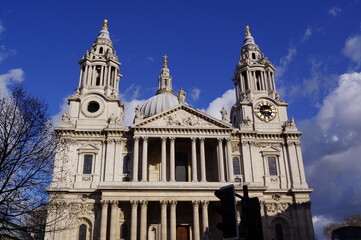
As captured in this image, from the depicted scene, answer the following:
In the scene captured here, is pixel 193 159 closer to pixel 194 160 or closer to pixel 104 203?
pixel 194 160

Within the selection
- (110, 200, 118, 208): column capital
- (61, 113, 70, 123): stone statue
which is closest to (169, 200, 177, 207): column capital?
(110, 200, 118, 208): column capital

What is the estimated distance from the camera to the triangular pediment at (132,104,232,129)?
41.6 meters

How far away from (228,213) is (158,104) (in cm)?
5530

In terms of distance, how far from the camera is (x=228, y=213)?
277 inches

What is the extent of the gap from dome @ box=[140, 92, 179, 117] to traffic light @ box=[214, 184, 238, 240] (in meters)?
53.1

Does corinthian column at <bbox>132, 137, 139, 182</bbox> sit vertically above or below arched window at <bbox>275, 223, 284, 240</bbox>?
above

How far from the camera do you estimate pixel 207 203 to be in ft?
119

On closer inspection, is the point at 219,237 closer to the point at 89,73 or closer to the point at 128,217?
the point at 128,217

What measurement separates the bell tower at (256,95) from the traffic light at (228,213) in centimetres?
3774

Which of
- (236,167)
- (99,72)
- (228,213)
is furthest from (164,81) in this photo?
(228,213)

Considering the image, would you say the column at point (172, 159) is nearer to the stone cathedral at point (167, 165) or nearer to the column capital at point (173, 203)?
the stone cathedral at point (167, 165)

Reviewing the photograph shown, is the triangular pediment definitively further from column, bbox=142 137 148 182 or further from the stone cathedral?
column, bbox=142 137 148 182

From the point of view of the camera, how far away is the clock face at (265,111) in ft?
152

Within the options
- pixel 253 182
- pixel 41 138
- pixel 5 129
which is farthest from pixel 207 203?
pixel 5 129
